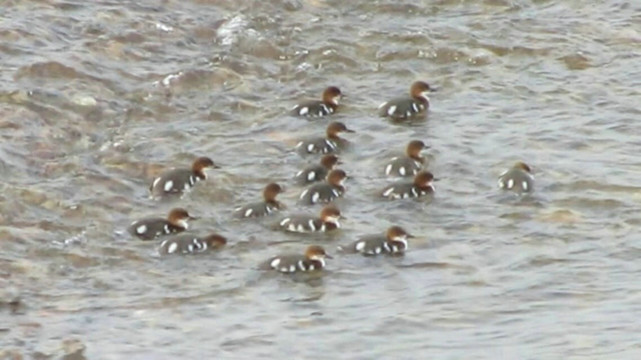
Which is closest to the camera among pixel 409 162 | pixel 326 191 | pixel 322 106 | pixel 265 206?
pixel 265 206

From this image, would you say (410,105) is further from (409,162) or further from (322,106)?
(409,162)

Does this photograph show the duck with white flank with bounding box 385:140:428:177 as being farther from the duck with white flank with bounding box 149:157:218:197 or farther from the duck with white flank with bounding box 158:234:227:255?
the duck with white flank with bounding box 158:234:227:255

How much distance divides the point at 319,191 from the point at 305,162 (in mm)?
809

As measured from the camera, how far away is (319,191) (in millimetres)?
10891

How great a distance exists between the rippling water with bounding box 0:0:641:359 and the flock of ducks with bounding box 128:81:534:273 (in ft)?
0.28

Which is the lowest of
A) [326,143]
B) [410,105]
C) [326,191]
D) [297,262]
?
[297,262]

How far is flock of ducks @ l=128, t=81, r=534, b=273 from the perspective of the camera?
1006cm

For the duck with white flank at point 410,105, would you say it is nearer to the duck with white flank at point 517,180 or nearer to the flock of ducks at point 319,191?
the flock of ducks at point 319,191

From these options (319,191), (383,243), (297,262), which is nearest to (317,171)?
(319,191)

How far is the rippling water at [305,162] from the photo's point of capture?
9.07 metres

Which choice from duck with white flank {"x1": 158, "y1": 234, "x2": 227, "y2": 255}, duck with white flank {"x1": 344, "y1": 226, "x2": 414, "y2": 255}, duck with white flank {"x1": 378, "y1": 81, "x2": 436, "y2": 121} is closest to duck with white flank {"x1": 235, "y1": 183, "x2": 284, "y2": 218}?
duck with white flank {"x1": 158, "y1": 234, "x2": 227, "y2": 255}

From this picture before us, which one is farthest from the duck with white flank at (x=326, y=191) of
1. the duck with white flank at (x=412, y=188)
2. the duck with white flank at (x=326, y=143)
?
the duck with white flank at (x=326, y=143)

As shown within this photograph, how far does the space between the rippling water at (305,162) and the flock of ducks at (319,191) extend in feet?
0.28

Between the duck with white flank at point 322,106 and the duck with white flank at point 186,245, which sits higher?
the duck with white flank at point 322,106
